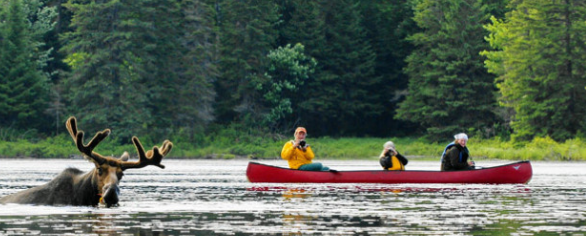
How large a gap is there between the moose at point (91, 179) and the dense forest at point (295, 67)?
4540 centimetres

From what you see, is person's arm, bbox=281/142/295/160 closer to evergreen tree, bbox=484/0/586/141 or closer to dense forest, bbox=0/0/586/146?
evergreen tree, bbox=484/0/586/141

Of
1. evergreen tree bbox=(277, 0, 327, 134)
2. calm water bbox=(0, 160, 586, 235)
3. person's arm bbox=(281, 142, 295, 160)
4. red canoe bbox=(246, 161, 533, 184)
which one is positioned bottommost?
calm water bbox=(0, 160, 586, 235)

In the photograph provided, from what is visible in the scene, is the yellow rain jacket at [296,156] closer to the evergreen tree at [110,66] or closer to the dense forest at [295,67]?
the dense forest at [295,67]

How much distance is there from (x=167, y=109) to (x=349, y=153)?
11012mm

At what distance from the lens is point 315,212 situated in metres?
18.6

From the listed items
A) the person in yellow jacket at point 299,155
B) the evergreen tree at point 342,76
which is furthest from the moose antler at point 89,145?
the evergreen tree at point 342,76

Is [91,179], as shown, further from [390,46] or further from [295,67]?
[390,46]

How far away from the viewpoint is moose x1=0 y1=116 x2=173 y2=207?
16562mm

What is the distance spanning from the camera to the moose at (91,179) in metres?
16.6

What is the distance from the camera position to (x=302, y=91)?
76875 millimetres

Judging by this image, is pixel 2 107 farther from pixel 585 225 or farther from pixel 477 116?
pixel 585 225

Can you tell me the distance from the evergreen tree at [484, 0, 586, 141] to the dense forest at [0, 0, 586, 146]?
9cm

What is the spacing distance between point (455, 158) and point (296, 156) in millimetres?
3969

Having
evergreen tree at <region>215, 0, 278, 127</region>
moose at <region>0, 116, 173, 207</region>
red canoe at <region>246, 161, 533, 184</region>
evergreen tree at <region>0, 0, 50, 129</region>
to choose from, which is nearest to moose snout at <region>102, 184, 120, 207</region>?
moose at <region>0, 116, 173, 207</region>
